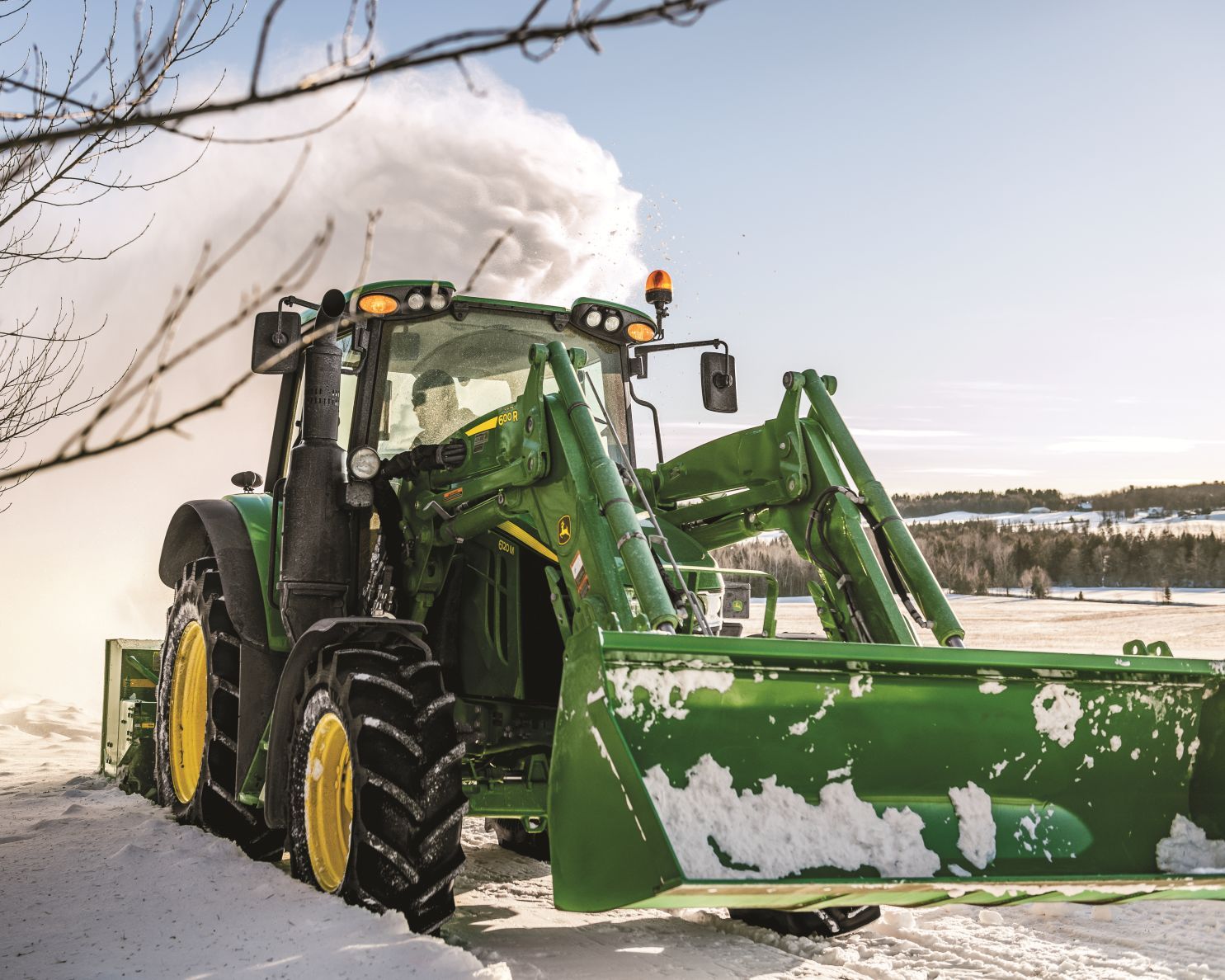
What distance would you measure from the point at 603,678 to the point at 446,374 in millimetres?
2525

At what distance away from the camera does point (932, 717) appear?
388cm

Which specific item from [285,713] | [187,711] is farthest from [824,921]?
[187,711]

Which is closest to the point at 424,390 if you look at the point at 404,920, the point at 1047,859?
the point at 404,920

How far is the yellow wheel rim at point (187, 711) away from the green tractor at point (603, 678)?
15 millimetres

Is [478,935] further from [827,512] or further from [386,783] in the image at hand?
[827,512]

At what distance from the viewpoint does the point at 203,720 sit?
21.5 ft

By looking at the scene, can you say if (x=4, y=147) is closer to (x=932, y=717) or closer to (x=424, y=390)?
(x=932, y=717)

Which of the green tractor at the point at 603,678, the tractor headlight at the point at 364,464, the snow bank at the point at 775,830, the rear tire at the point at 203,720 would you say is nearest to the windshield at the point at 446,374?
the green tractor at the point at 603,678

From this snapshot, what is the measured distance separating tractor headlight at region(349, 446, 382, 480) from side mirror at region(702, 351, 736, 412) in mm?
1662

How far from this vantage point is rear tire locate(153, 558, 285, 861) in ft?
19.1

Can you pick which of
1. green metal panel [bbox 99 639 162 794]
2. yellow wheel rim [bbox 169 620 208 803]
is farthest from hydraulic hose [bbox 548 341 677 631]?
green metal panel [bbox 99 639 162 794]

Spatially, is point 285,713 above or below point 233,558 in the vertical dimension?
below

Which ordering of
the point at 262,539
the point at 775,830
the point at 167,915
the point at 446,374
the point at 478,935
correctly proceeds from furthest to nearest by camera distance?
1. the point at 262,539
2. the point at 446,374
3. the point at 478,935
4. the point at 167,915
5. the point at 775,830

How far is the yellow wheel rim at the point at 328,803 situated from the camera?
4621mm
